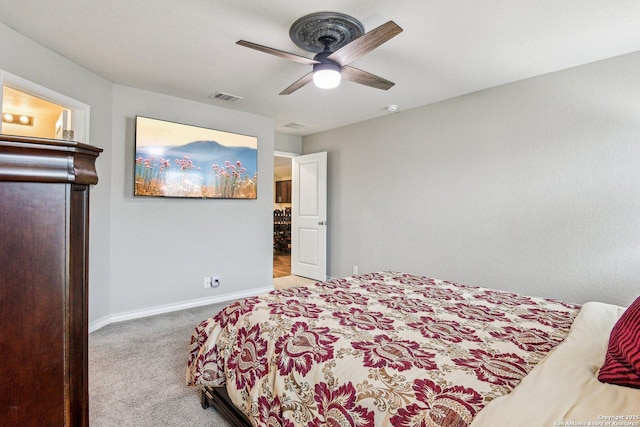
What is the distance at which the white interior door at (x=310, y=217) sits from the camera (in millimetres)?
5000

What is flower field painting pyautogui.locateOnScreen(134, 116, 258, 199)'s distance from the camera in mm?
3395

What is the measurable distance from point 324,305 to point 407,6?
1.88 metres

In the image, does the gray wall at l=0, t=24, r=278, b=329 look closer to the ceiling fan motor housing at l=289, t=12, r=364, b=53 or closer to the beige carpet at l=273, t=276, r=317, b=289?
the beige carpet at l=273, t=276, r=317, b=289

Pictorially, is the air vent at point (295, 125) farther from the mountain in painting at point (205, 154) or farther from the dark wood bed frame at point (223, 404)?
the dark wood bed frame at point (223, 404)

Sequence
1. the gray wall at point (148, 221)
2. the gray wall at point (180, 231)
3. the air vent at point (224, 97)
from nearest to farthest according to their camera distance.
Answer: the gray wall at point (148, 221) < the gray wall at point (180, 231) < the air vent at point (224, 97)

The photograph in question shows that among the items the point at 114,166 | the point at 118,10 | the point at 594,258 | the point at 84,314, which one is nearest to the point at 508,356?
the point at 84,314

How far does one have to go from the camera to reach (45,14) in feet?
6.91

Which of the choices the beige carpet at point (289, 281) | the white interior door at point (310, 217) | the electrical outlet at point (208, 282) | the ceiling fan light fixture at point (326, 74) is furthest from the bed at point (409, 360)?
the white interior door at point (310, 217)

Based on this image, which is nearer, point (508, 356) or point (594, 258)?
point (508, 356)

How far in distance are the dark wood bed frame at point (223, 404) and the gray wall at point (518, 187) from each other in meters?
2.76

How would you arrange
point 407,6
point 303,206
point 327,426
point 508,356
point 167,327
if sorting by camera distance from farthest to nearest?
point 303,206
point 167,327
point 407,6
point 508,356
point 327,426

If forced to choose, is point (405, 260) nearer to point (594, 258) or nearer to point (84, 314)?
point (594, 258)

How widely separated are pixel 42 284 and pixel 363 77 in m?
2.39

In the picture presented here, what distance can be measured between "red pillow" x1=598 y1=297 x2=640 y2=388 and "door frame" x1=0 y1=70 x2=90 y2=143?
11.2 feet
